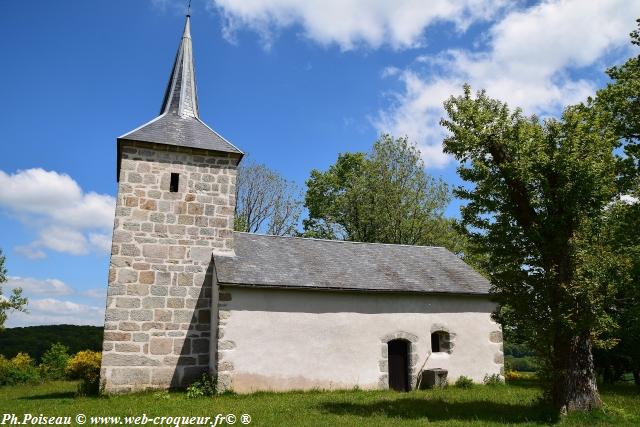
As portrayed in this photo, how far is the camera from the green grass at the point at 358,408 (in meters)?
8.54

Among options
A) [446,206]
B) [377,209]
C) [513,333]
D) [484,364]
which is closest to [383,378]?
[484,364]

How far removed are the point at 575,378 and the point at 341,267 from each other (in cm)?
801

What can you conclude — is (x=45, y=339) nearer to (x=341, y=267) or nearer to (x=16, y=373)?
(x=16, y=373)

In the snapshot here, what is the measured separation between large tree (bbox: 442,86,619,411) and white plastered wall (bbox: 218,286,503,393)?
16.5 feet

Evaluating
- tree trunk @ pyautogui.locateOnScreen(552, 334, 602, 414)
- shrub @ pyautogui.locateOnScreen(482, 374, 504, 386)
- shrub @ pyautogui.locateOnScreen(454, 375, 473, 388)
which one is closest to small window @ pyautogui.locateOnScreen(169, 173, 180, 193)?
shrub @ pyautogui.locateOnScreen(454, 375, 473, 388)

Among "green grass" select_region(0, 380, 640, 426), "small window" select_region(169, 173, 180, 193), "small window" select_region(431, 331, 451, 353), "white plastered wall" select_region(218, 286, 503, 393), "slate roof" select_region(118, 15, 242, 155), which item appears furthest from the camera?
"small window" select_region(431, 331, 451, 353)

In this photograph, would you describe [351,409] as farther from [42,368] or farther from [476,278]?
[42,368]

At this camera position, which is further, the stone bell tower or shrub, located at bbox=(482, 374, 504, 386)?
shrub, located at bbox=(482, 374, 504, 386)

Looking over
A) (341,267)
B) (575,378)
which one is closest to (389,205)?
(341,267)

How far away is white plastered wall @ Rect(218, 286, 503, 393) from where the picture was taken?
1280 cm

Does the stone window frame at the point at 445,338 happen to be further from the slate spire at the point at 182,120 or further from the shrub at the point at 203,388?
the slate spire at the point at 182,120

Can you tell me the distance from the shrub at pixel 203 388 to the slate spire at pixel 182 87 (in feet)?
29.3

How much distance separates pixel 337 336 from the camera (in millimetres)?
13812

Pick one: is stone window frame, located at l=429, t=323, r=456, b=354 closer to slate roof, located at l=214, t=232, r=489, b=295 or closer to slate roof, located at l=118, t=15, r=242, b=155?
slate roof, located at l=214, t=232, r=489, b=295
